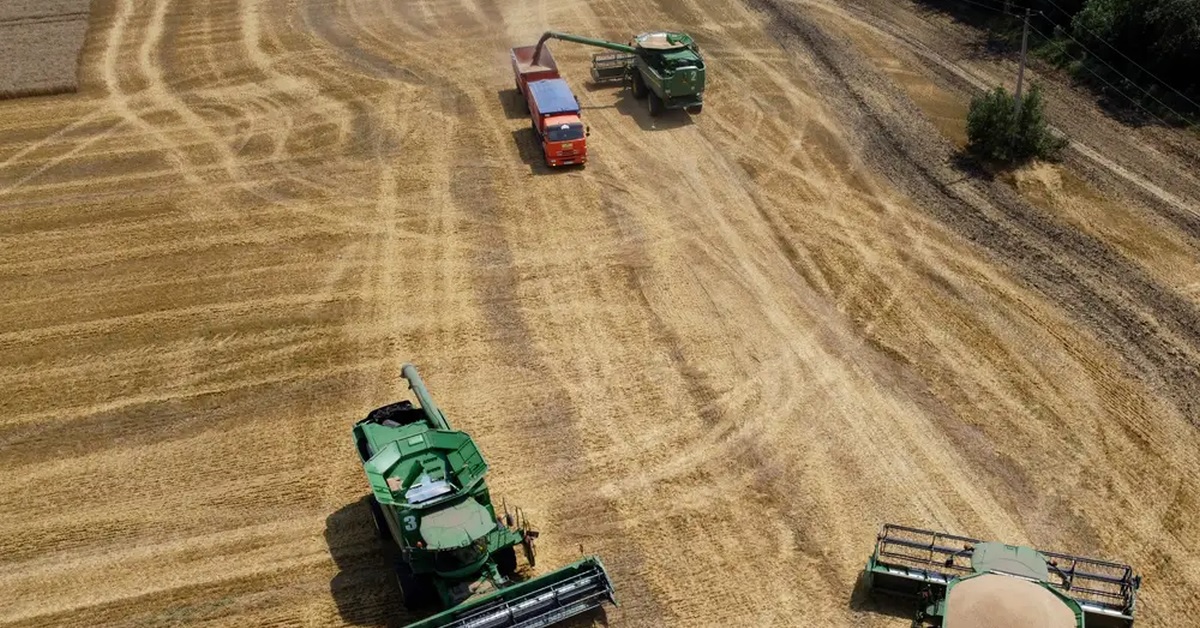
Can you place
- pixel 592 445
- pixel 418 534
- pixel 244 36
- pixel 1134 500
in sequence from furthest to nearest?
pixel 244 36 → pixel 592 445 → pixel 1134 500 → pixel 418 534

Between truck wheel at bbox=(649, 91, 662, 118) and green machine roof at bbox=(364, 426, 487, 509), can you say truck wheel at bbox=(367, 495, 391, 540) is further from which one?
truck wheel at bbox=(649, 91, 662, 118)

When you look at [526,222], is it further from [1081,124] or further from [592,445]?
[1081,124]

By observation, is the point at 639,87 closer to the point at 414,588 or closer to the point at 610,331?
the point at 610,331

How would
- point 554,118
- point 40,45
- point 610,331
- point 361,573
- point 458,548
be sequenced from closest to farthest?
point 458,548
point 361,573
point 610,331
point 554,118
point 40,45

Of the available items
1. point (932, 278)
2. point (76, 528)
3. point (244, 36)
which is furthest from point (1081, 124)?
point (244, 36)

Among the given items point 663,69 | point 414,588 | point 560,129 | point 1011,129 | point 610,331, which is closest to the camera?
point 414,588

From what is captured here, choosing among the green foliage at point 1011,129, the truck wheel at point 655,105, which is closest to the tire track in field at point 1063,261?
the green foliage at point 1011,129

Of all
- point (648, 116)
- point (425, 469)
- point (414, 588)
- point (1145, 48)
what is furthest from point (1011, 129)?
point (414, 588)
